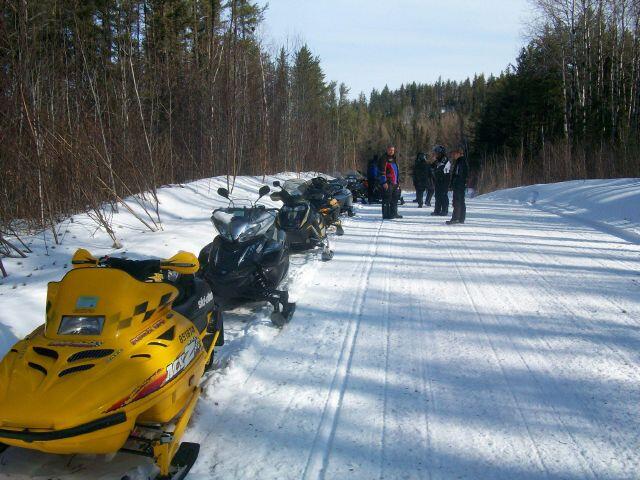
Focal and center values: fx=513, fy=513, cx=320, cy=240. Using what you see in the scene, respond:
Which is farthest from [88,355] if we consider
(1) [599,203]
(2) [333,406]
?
(1) [599,203]

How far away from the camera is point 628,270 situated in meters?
7.04

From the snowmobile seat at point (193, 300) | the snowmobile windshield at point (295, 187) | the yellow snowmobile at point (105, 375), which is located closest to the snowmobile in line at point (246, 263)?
the snowmobile seat at point (193, 300)

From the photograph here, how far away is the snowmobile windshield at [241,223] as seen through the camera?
5.70 meters

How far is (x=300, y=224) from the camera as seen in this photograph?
852 cm

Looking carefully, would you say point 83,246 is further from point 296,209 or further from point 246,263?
point 246,263

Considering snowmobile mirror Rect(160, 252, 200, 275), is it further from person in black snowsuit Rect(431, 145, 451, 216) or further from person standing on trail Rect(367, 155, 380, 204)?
person standing on trail Rect(367, 155, 380, 204)

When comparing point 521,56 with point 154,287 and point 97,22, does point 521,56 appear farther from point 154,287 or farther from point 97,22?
point 154,287

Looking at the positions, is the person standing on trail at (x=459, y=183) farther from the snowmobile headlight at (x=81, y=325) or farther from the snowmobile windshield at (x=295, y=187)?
the snowmobile headlight at (x=81, y=325)

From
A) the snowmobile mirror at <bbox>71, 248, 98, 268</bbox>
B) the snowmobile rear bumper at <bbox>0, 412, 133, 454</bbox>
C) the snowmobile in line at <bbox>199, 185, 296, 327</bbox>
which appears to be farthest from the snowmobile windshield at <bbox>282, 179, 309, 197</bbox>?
the snowmobile rear bumper at <bbox>0, 412, 133, 454</bbox>

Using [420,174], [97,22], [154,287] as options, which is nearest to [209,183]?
[97,22]

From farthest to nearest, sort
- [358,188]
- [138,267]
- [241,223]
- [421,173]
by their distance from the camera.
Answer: [358,188]
[421,173]
[241,223]
[138,267]

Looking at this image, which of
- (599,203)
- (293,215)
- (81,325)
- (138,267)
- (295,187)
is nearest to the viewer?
(81,325)

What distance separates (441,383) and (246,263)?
95.9 inches

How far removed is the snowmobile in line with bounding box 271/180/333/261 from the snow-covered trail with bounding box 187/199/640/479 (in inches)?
52.0
